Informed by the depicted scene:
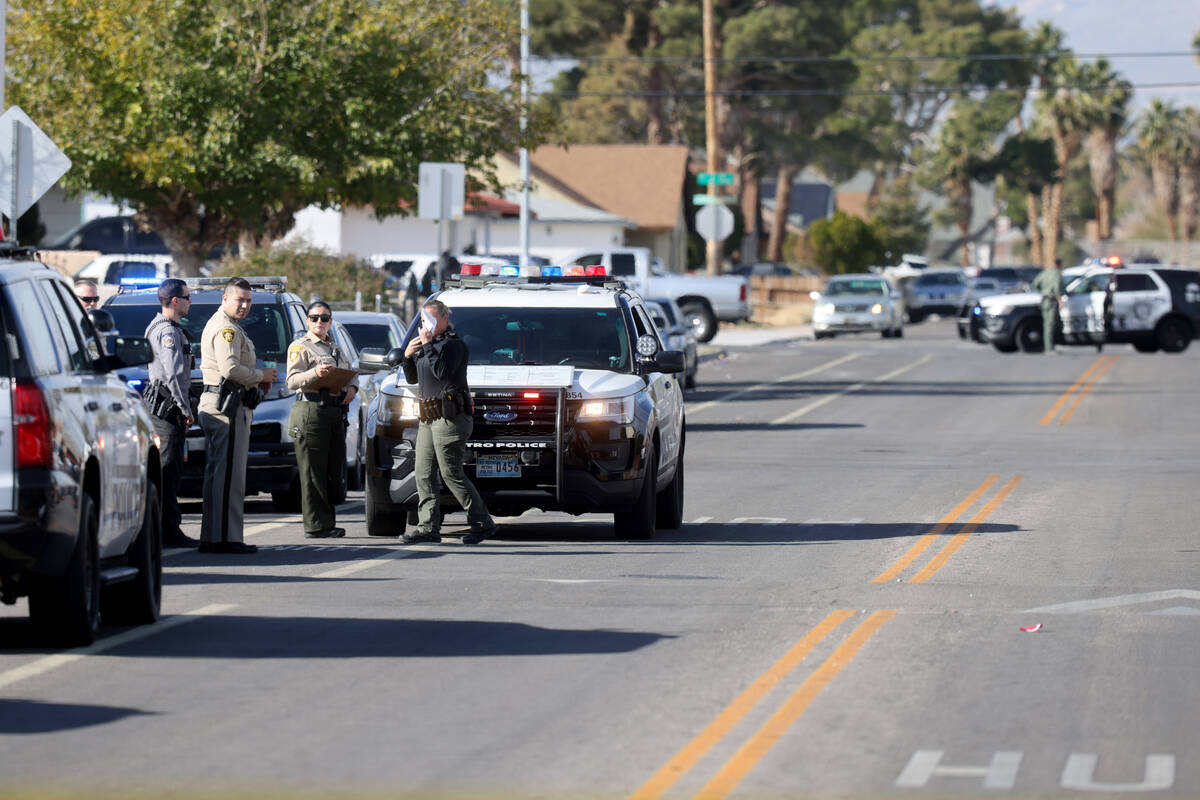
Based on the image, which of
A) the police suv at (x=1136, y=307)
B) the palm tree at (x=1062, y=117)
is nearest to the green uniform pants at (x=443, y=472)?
the police suv at (x=1136, y=307)

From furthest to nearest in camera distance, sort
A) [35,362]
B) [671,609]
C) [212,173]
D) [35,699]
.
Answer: [212,173], [671,609], [35,362], [35,699]

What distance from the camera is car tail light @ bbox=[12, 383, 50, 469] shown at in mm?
9539

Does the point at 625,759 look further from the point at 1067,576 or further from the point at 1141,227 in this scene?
the point at 1141,227

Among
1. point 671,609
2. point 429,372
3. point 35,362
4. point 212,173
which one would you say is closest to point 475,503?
point 429,372

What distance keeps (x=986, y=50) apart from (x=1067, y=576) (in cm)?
9398

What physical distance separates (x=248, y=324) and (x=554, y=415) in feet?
14.1

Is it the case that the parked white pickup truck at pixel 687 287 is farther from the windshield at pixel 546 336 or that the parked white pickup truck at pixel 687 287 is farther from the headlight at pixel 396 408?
the headlight at pixel 396 408

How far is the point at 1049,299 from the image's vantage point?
45156 millimetres

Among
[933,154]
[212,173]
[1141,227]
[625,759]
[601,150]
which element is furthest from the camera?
[1141,227]

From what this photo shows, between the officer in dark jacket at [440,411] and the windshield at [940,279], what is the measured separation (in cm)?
5985

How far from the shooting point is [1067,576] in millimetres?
13711

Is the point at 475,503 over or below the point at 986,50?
below

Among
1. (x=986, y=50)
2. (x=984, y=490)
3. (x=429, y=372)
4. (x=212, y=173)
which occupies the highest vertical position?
(x=986, y=50)

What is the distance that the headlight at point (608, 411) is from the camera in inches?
606
